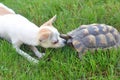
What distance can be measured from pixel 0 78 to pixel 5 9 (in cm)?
102

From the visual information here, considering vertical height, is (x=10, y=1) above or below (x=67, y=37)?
below

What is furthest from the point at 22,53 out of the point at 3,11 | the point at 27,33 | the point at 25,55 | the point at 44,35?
the point at 3,11

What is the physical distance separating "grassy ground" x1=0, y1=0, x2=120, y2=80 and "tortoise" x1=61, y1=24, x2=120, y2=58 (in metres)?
0.07

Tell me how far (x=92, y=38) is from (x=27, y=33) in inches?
25.3

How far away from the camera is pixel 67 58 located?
11.3 feet

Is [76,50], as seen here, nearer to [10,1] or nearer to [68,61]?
[68,61]

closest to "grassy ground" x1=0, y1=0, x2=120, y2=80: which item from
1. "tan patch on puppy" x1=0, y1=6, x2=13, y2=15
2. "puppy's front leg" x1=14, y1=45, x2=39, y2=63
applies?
"puppy's front leg" x1=14, y1=45, x2=39, y2=63

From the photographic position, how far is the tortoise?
339 centimetres

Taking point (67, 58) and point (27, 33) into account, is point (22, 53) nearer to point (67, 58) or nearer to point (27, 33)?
point (27, 33)

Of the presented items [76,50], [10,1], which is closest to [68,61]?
[76,50]

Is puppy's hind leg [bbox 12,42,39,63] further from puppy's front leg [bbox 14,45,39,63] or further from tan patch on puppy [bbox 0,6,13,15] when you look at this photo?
tan patch on puppy [bbox 0,6,13,15]

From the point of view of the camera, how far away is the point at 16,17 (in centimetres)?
383

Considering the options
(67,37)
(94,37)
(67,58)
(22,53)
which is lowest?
(22,53)

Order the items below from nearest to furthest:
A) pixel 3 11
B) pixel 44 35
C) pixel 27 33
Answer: pixel 44 35 → pixel 27 33 → pixel 3 11
